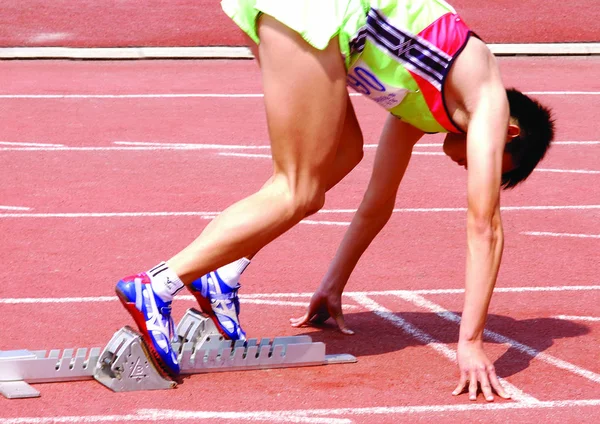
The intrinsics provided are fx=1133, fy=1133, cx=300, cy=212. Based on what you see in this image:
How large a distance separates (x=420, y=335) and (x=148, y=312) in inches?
56.6

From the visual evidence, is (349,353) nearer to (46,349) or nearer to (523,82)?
(46,349)

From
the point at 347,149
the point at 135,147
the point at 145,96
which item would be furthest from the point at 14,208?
the point at 145,96

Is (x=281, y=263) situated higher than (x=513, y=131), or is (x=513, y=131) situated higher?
(x=513, y=131)

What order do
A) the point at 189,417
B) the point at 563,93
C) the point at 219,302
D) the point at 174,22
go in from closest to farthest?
the point at 189,417 < the point at 219,302 < the point at 563,93 < the point at 174,22

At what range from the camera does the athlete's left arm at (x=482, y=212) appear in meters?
4.14

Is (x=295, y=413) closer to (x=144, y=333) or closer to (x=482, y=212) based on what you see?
(x=144, y=333)

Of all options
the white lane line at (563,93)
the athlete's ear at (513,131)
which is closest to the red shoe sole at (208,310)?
the athlete's ear at (513,131)

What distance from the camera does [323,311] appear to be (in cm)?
505

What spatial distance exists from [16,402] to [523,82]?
9.99 metres

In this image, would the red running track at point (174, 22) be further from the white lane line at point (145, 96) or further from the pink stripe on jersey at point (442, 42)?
the pink stripe on jersey at point (442, 42)

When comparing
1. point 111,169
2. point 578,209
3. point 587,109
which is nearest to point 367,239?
point 578,209

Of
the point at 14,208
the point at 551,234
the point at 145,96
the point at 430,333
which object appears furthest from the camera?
the point at 145,96

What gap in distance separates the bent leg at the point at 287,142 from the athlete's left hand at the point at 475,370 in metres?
0.80

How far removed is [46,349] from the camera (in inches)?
184
